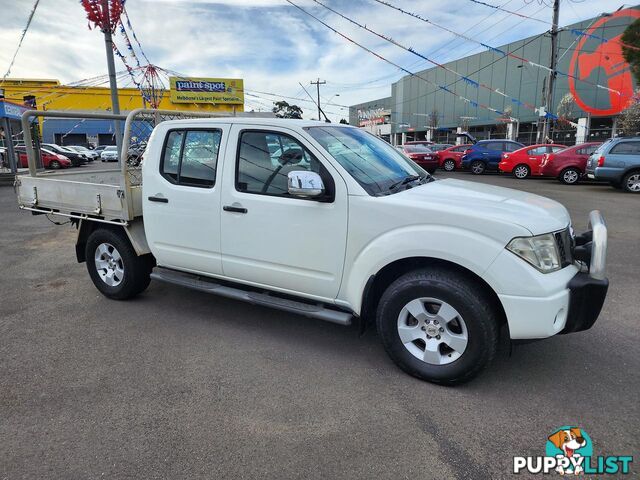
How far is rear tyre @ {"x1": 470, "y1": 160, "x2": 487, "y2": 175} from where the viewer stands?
20.4 meters

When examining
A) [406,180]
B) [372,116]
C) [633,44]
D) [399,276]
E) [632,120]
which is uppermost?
[372,116]

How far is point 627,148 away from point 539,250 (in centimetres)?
1268

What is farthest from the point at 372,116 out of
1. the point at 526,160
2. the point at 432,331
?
the point at 432,331

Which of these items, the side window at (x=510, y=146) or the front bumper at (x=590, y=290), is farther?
the side window at (x=510, y=146)

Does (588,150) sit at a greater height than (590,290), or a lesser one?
greater

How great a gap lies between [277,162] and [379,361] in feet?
6.03

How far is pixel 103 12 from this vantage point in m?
8.03

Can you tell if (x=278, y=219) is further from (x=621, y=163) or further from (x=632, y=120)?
(x=632, y=120)

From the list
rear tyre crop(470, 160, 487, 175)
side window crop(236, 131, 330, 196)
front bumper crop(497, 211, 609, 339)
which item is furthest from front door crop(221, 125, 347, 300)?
rear tyre crop(470, 160, 487, 175)

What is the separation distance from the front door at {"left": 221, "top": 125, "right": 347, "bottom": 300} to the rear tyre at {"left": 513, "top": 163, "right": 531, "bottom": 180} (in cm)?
1658

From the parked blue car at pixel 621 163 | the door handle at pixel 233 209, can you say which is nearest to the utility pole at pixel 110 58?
the door handle at pixel 233 209

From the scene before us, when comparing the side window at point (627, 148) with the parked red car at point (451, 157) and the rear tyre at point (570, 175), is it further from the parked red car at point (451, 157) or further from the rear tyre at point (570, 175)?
the parked red car at point (451, 157)

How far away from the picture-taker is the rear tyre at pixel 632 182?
12.8m

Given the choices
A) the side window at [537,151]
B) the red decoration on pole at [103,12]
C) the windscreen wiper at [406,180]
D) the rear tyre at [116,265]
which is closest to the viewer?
the windscreen wiper at [406,180]
